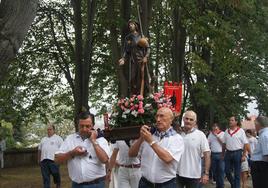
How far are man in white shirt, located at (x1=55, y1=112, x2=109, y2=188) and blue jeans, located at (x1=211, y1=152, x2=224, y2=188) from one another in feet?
26.8

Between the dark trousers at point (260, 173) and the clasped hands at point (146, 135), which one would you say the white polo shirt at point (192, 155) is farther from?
the clasped hands at point (146, 135)

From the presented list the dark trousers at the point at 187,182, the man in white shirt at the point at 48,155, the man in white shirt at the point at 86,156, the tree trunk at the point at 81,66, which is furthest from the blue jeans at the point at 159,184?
the tree trunk at the point at 81,66

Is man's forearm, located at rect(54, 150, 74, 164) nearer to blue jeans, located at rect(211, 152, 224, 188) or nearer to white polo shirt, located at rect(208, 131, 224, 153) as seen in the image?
blue jeans, located at rect(211, 152, 224, 188)

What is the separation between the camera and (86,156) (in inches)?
→ 255

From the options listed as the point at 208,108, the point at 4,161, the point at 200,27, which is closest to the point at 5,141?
the point at 4,161

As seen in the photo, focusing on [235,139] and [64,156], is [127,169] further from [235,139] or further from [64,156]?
[235,139]

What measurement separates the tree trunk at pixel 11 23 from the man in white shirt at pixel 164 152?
1.86 metres

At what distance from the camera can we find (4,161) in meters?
28.3

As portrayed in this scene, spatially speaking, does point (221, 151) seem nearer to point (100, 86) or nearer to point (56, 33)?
point (56, 33)

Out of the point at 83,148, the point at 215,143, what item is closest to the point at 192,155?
the point at 83,148

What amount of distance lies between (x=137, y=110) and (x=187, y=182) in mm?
1716

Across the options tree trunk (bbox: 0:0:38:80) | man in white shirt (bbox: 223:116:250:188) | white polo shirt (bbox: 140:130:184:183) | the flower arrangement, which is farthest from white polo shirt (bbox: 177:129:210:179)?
man in white shirt (bbox: 223:116:250:188)

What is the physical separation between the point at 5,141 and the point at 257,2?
1336 centimetres

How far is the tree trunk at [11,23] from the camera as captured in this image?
5.49 metres
